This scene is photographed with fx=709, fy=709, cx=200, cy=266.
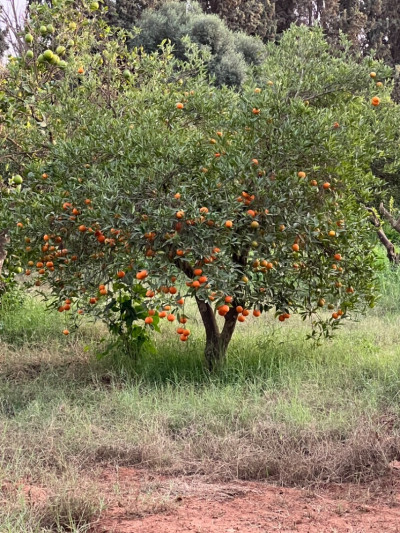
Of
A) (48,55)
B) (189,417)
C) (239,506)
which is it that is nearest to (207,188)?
(189,417)

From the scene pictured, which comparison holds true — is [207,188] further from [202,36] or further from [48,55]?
[202,36]

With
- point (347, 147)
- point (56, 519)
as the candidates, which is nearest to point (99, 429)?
point (56, 519)

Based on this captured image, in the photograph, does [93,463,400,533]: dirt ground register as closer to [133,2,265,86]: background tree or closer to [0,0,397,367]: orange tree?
[0,0,397,367]: orange tree

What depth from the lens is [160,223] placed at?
14.3ft

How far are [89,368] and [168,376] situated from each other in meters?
0.76

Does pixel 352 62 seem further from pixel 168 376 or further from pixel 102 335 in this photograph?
pixel 102 335

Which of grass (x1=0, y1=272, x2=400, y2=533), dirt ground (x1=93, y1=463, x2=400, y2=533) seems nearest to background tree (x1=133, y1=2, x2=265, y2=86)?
grass (x1=0, y1=272, x2=400, y2=533)

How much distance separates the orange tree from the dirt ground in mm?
1116

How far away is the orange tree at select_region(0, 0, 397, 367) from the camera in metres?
4.52

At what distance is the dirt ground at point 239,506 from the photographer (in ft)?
10.00

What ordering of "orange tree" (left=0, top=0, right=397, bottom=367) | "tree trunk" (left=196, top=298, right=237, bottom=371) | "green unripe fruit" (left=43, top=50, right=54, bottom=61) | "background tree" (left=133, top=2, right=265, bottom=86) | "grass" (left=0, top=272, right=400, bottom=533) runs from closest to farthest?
1. "grass" (left=0, top=272, right=400, bottom=533)
2. "orange tree" (left=0, top=0, right=397, bottom=367)
3. "green unripe fruit" (left=43, top=50, right=54, bottom=61)
4. "tree trunk" (left=196, top=298, right=237, bottom=371)
5. "background tree" (left=133, top=2, right=265, bottom=86)

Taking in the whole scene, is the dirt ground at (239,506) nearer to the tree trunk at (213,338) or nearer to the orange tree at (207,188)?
the orange tree at (207,188)

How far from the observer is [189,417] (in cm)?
451

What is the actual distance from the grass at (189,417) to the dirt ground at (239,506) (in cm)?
11
